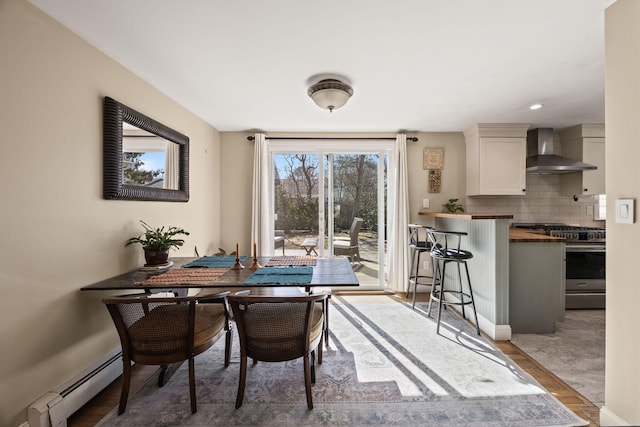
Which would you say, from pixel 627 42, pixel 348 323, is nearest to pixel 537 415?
pixel 348 323

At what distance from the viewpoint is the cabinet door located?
356cm

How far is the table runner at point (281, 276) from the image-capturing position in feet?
5.82

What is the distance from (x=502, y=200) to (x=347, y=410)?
361 centimetres

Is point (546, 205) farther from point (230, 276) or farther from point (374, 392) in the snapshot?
point (230, 276)

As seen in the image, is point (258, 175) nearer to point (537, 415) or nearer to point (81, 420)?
point (81, 420)

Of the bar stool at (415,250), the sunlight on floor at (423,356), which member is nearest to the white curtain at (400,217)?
the bar stool at (415,250)

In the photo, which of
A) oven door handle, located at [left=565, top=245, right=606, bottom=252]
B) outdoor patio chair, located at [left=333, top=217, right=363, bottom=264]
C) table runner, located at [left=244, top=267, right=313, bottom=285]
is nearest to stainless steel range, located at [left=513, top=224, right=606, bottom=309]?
oven door handle, located at [left=565, top=245, right=606, bottom=252]

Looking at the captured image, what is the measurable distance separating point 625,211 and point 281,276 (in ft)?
6.38

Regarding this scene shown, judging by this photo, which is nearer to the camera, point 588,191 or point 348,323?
point 348,323

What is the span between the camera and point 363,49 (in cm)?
186

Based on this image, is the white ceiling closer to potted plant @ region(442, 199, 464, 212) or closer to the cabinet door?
the cabinet door

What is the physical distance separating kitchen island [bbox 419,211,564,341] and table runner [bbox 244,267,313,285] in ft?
5.68

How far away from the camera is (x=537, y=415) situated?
1.62 meters

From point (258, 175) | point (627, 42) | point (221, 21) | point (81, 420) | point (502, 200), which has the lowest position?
point (81, 420)
